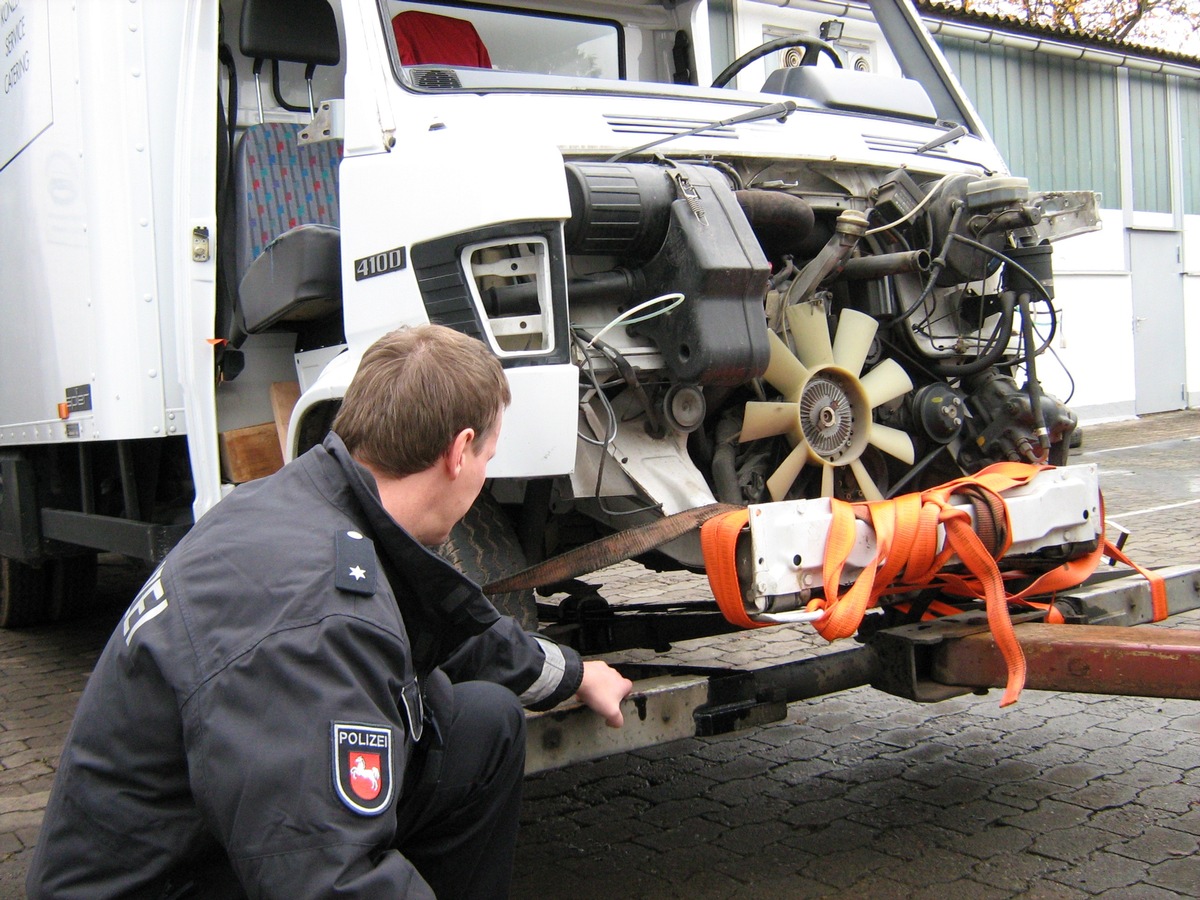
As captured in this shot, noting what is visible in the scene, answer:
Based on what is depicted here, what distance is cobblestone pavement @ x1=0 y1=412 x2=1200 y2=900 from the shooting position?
3262 mm

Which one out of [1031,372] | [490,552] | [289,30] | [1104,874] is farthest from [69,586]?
[1104,874]

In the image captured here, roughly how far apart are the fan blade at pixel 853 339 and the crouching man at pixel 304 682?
5.31 ft

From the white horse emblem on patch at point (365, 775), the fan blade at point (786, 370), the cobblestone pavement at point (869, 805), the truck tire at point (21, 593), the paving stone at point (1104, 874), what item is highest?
the fan blade at point (786, 370)

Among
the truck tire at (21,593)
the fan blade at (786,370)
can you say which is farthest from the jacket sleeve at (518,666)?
the truck tire at (21,593)

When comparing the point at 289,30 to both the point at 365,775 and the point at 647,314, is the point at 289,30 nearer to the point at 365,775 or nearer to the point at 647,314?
the point at 647,314

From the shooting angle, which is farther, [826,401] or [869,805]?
[869,805]

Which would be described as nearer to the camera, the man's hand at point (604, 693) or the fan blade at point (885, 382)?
the man's hand at point (604, 693)

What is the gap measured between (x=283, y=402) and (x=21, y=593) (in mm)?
3835

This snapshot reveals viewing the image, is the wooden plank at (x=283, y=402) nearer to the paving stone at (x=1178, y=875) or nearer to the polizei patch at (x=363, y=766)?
the polizei patch at (x=363, y=766)

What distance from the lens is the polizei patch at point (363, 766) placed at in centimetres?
166

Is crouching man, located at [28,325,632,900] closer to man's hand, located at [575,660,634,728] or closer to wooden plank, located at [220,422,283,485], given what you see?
man's hand, located at [575,660,634,728]

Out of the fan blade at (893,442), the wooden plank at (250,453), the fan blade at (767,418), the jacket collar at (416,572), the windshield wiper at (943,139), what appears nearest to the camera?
the jacket collar at (416,572)

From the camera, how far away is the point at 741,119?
357 centimetres

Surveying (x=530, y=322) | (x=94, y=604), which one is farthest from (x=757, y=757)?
(x=94, y=604)
